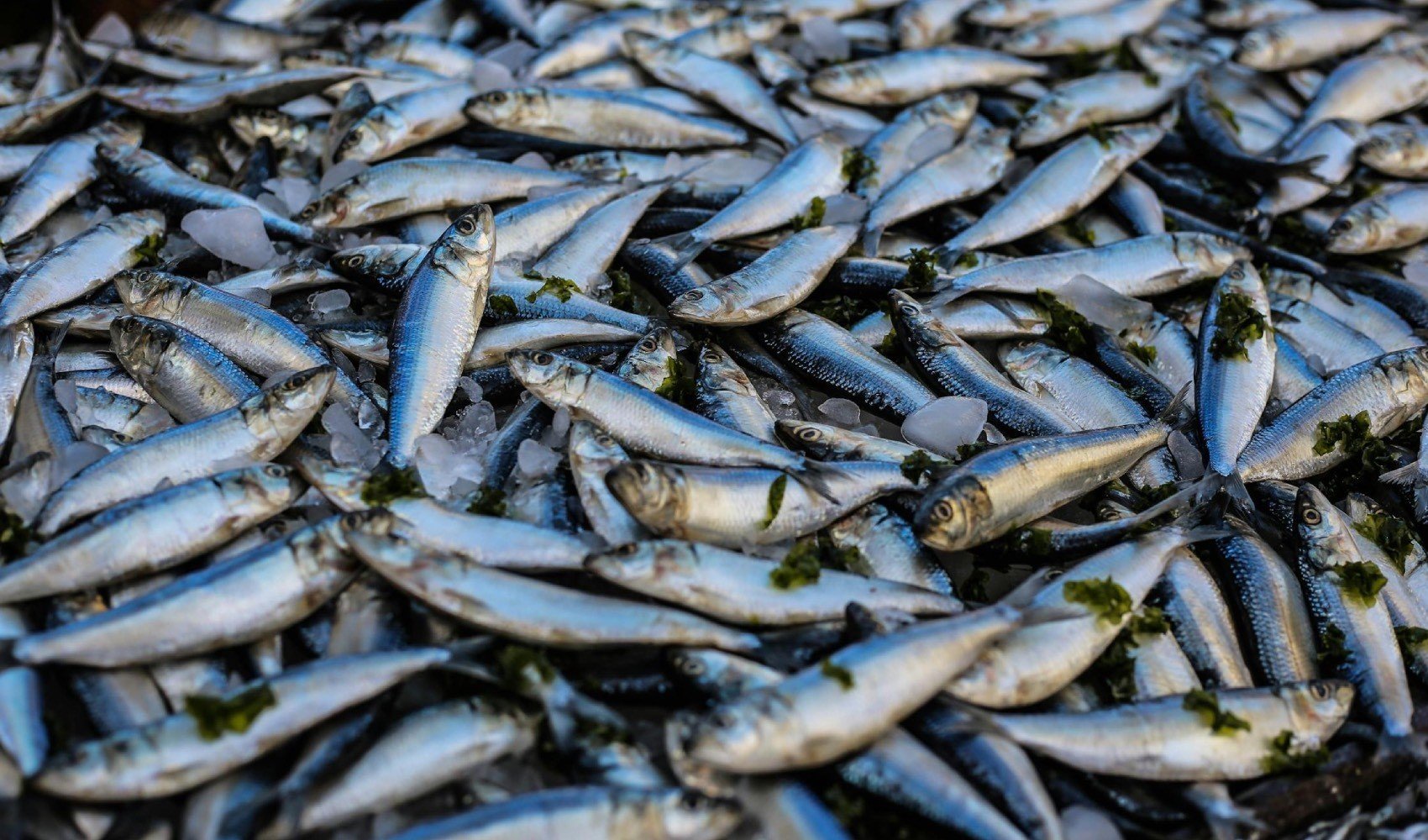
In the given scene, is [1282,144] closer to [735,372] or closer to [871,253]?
[871,253]

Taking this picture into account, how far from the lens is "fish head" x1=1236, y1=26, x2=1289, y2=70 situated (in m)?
5.78

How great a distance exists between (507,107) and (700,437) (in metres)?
2.28

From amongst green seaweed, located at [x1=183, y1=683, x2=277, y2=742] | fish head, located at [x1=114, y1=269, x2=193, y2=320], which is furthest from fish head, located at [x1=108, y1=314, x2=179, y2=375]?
green seaweed, located at [x1=183, y1=683, x2=277, y2=742]

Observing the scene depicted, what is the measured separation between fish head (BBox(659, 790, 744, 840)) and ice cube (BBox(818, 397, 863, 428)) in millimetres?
1555

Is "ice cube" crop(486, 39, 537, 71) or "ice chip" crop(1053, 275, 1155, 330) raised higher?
"ice cube" crop(486, 39, 537, 71)

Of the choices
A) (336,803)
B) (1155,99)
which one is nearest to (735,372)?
(336,803)

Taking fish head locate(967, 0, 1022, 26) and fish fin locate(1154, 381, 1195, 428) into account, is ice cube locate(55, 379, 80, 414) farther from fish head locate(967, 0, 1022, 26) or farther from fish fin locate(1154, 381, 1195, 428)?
fish head locate(967, 0, 1022, 26)

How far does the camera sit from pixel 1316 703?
2.99 metres

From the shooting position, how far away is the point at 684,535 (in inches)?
121

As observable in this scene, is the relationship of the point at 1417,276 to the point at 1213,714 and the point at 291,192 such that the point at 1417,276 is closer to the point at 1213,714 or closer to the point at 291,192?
the point at 1213,714

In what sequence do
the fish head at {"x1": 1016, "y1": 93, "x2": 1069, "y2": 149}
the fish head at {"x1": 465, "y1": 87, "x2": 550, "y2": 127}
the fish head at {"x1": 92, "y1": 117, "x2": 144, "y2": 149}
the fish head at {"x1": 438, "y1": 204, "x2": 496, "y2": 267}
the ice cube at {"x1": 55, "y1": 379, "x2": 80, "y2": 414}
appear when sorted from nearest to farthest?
the ice cube at {"x1": 55, "y1": 379, "x2": 80, "y2": 414} < the fish head at {"x1": 438, "y1": 204, "x2": 496, "y2": 267} < the fish head at {"x1": 92, "y1": 117, "x2": 144, "y2": 149} < the fish head at {"x1": 465, "y1": 87, "x2": 550, "y2": 127} < the fish head at {"x1": 1016, "y1": 93, "x2": 1069, "y2": 149}

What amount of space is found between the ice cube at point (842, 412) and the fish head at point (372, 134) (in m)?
2.33

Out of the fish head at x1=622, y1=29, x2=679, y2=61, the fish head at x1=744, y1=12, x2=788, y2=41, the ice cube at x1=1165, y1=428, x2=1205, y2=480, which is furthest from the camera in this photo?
the fish head at x1=744, y1=12, x2=788, y2=41

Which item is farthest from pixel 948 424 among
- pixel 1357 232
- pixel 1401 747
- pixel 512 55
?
pixel 512 55
